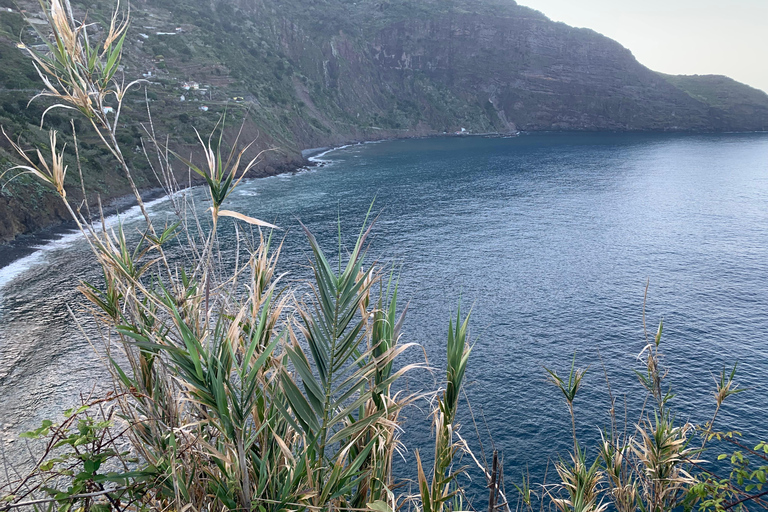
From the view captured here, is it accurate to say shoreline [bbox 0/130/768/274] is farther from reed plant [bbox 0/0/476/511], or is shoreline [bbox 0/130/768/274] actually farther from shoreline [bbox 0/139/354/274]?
reed plant [bbox 0/0/476/511]

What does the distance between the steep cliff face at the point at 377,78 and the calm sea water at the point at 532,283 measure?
34.5 metres

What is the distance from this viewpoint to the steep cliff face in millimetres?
104062

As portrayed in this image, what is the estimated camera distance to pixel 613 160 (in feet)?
378

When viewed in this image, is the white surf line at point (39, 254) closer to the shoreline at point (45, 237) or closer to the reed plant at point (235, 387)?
the shoreline at point (45, 237)

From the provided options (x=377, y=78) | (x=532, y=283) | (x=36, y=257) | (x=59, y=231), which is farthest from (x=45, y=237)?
(x=377, y=78)

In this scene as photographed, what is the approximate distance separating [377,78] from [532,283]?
511 ft

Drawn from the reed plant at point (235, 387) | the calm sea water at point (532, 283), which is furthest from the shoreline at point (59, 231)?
the reed plant at point (235, 387)

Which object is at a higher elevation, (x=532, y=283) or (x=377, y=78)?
(x=377, y=78)

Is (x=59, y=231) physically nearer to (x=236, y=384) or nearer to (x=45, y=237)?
(x=45, y=237)

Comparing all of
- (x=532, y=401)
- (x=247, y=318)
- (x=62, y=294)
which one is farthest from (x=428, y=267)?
(x=247, y=318)

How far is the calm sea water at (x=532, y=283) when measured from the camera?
2828 centimetres

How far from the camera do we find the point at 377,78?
185 meters

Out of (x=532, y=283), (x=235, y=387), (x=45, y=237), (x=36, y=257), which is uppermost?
(x=235, y=387)

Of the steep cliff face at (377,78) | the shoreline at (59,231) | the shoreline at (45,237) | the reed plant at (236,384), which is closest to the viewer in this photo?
the reed plant at (236,384)
